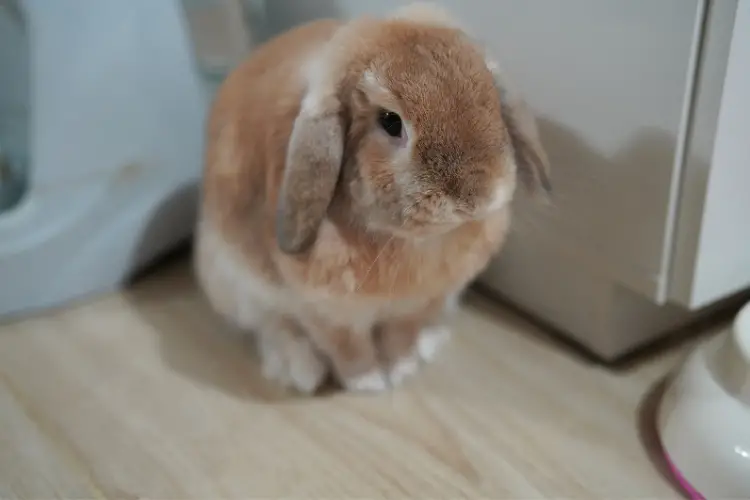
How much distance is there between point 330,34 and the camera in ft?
3.16

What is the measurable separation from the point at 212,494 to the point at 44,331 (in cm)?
42

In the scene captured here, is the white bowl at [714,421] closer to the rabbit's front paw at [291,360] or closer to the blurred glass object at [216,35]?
the rabbit's front paw at [291,360]

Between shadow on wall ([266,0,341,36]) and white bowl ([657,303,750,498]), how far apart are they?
66 cm

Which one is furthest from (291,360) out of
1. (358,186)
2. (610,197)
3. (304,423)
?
(610,197)

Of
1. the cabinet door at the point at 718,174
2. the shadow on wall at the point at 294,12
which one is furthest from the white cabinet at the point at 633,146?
the shadow on wall at the point at 294,12

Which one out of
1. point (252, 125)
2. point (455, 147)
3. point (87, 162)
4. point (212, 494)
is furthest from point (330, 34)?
point (212, 494)

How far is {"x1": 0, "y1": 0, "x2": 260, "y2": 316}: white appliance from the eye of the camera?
109 cm

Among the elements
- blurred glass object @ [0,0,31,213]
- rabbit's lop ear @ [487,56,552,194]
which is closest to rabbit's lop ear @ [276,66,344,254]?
rabbit's lop ear @ [487,56,552,194]

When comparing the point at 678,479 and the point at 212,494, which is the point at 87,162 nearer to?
the point at 212,494

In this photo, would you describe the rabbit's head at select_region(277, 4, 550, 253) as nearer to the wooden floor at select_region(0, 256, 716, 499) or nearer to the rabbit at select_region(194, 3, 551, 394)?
the rabbit at select_region(194, 3, 551, 394)

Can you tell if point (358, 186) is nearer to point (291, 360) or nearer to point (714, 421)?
point (291, 360)

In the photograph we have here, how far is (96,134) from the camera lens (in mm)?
1146

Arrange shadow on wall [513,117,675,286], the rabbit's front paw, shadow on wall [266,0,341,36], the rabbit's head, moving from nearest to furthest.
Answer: the rabbit's head → shadow on wall [513,117,675,286] → the rabbit's front paw → shadow on wall [266,0,341,36]

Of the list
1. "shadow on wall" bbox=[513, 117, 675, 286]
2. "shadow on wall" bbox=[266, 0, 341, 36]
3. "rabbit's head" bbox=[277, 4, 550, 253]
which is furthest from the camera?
"shadow on wall" bbox=[266, 0, 341, 36]
